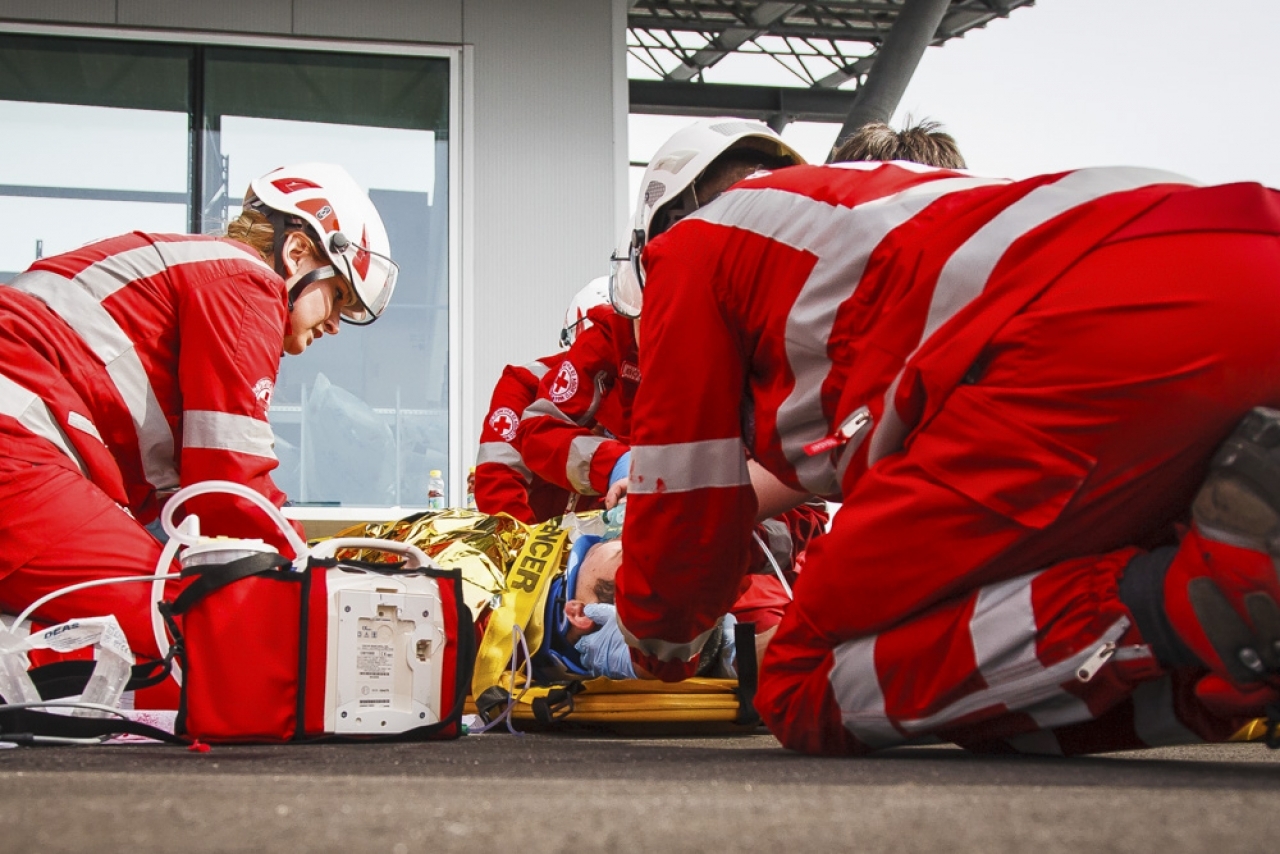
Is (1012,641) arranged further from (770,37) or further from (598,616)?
(770,37)

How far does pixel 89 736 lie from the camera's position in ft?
6.20

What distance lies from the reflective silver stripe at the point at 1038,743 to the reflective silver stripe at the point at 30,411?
1955 millimetres

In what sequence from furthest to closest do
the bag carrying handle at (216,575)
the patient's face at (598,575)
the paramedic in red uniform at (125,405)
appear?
the patient's face at (598,575)
the paramedic in red uniform at (125,405)
the bag carrying handle at (216,575)

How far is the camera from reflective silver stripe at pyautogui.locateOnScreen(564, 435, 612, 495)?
13.8ft

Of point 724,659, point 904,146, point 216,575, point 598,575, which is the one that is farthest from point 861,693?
point 904,146

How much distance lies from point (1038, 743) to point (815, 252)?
0.78m

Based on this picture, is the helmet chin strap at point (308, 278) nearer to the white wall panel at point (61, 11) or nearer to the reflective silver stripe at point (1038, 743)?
the reflective silver stripe at point (1038, 743)

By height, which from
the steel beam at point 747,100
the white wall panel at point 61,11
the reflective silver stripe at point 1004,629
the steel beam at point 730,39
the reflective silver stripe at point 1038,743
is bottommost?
the reflective silver stripe at point 1038,743

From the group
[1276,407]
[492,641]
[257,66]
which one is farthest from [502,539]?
[257,66]

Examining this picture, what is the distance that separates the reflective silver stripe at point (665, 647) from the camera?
2.18 metres

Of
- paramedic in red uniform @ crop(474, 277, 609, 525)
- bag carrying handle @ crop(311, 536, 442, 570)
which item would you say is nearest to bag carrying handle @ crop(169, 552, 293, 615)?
bag carrying handle @ crop(311, 536, 442, 570)

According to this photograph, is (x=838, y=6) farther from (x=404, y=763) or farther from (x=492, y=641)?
(x=404, y=763)

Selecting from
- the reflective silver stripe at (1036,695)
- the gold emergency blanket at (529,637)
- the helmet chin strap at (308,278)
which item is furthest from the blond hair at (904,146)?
the reflective silver stripe at (1036,695)

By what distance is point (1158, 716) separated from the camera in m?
1.64
